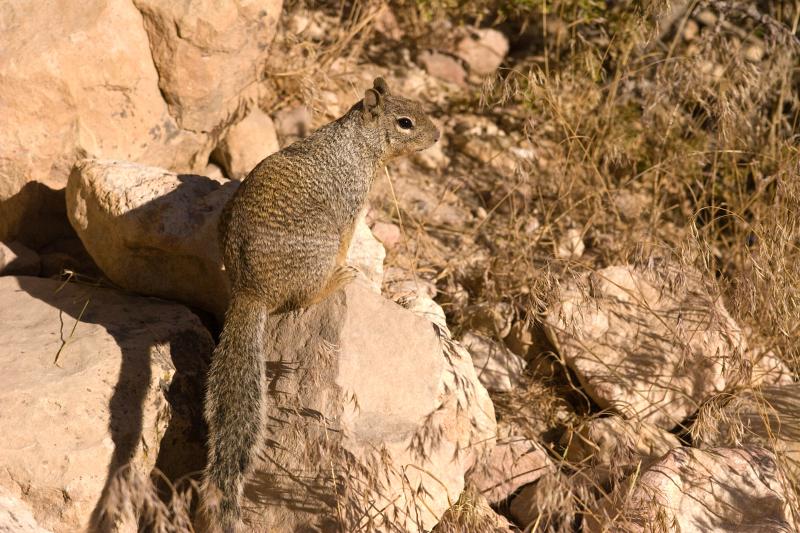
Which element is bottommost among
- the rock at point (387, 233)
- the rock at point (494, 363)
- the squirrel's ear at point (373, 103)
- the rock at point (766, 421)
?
the rock at point (494, 363)

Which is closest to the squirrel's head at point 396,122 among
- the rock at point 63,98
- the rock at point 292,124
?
the rock at point 63,98

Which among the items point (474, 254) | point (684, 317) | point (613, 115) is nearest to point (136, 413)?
point (474, 254)

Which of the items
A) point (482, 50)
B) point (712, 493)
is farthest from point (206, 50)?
point (712, 493)

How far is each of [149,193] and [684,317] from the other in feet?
10.5

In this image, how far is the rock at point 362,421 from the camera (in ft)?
11.7

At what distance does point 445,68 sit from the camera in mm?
7242

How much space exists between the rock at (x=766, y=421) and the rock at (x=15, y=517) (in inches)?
125

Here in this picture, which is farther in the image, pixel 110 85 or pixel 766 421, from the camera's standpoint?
pixel 110 85

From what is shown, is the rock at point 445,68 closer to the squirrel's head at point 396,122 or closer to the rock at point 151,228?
the squirrel's head at point 396,122

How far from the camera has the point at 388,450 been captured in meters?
3.66

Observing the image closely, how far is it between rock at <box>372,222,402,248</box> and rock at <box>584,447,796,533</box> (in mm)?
2475

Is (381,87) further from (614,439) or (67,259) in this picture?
(614,439)

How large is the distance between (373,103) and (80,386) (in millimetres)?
2260

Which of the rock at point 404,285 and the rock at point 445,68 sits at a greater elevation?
the rock at point 445,68
